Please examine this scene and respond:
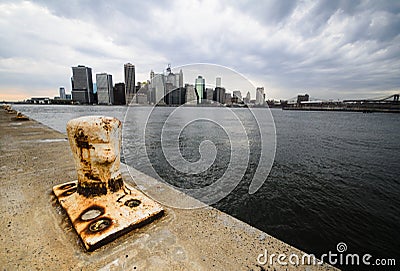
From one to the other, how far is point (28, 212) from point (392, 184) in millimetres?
10058

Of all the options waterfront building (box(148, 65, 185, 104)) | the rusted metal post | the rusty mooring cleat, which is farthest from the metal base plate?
waterfront building (box(148, 65, 185, 104))

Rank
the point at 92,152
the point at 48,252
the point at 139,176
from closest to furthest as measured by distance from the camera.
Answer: the point at 48,252, the point at 92,152, the point at 139,176

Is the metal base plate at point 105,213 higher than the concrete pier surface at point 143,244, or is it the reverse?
the metal base plate at point 105,213

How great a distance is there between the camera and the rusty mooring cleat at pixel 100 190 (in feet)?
5.11

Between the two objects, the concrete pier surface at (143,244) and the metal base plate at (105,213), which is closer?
the concrete pier surface at (143,244)

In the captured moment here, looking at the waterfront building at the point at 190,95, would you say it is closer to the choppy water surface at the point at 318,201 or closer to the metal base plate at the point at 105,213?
the choppy water surface at the point at 318,201

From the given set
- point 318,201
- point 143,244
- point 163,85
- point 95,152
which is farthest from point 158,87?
point 318,201

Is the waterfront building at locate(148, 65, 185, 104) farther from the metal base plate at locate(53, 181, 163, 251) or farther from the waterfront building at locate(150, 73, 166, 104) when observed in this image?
the metal base plate at locate(53, 181, 163, 251)

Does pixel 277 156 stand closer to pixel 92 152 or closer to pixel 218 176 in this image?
pixel 218 176

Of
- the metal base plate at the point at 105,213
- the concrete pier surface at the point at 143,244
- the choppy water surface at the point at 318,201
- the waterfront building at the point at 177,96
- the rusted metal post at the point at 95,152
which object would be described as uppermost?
the waterfront building at the point at 177,96

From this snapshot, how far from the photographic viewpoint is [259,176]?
7078mm

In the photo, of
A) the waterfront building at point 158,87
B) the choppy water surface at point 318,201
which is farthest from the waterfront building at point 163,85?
the choppy water surface at point 318,201

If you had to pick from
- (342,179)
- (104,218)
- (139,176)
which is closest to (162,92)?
(139,176)

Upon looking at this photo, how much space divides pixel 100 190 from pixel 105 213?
1.09ft
